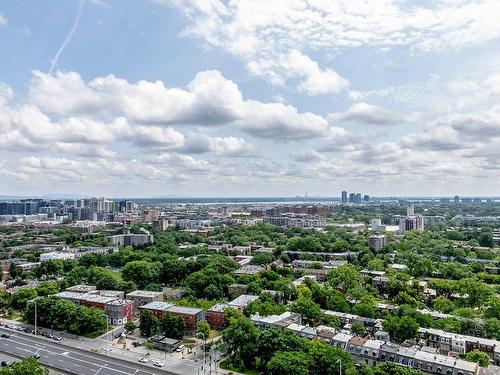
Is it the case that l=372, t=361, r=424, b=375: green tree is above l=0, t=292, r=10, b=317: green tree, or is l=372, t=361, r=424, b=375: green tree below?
above

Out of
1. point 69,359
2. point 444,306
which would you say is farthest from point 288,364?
point 444,306

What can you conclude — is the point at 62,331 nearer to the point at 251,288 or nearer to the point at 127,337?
the point at 127,337

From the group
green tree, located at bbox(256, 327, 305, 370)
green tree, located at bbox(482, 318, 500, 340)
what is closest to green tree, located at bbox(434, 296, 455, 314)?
green tree, located at bbox(482, 318, 500, 340)

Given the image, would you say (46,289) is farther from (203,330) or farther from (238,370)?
(238,370)

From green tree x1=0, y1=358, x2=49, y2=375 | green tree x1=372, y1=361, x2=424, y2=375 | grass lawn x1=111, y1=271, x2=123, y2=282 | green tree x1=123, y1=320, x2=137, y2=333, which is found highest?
green tree x1=0, y1=358, x2=49, y2=375

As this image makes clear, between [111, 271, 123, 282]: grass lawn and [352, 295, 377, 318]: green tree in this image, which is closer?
[352, 295, 377, 318]: green tree

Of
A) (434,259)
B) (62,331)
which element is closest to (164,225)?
(434,259)

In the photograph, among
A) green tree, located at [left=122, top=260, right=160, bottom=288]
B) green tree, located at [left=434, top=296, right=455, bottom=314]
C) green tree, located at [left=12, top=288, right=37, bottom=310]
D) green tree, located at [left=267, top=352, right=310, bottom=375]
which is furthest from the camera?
green tree, located at [left=122, top=260, right=160, bottom=288]

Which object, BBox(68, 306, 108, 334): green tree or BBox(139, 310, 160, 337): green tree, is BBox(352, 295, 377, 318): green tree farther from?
BBox(68, 306, 108, 334): green tree
